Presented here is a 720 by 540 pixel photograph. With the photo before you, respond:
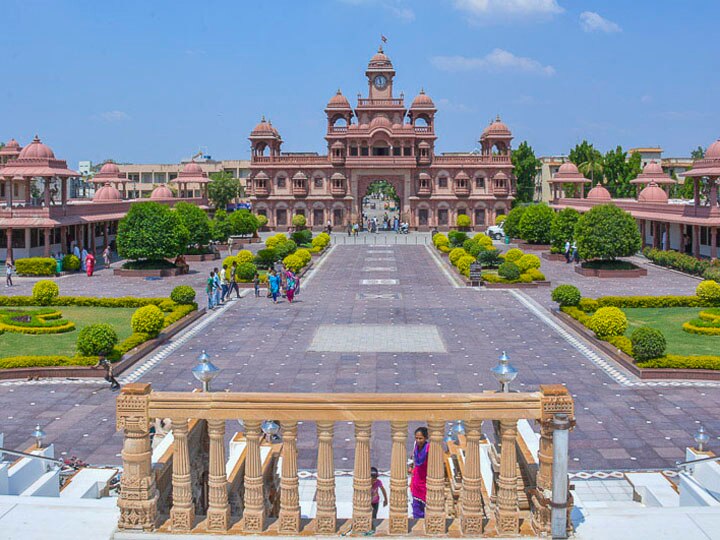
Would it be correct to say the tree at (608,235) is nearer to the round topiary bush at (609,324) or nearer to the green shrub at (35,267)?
the round topiary bush at (609,324)

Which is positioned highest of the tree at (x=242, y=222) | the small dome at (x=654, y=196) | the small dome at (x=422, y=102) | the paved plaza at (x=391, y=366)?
the small dome at (x=422, y=102)

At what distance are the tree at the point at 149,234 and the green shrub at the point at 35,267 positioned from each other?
3.37m

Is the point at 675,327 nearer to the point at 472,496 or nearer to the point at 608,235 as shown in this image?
the point at 608,235

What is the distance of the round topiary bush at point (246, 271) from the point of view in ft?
115

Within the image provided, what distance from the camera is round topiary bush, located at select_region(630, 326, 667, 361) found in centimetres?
1852

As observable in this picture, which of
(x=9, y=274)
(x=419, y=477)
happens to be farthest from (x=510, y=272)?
(x=419, y=477)

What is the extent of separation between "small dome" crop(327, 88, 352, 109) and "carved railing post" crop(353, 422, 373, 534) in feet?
244

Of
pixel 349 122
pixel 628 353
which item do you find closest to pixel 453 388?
pixel 628 353

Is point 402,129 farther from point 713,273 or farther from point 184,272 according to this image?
point 713,273

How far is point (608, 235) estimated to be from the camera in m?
37.3

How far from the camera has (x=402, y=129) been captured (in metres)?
75.8

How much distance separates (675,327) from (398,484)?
19.0m

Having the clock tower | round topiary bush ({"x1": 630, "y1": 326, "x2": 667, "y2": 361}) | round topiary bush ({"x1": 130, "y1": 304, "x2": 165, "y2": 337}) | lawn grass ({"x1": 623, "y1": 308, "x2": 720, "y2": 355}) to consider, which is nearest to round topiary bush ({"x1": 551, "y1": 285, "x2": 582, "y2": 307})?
lawn grass ({"x1": 623, "y1": 308, "x2": 720, "y2": 355})

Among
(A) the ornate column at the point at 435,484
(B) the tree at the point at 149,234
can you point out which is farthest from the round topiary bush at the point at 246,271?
(A) the ornate column at the point at 435,484
